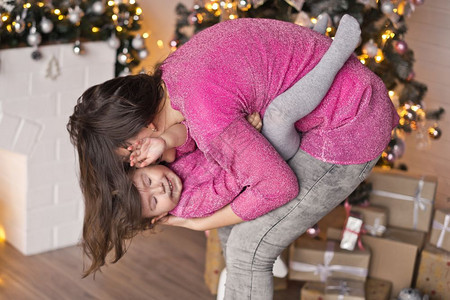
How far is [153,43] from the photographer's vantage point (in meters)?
3.53

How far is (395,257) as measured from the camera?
2.46m

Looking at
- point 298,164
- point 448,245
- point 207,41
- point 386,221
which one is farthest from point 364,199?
point 207,41

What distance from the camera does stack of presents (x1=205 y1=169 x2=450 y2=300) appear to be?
7.89 ft

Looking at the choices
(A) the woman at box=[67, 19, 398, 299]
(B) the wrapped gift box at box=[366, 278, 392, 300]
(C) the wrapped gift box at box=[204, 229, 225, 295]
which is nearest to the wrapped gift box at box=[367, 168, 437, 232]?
(B) the wrapped gift box at box=[366, 278, 392, 300]

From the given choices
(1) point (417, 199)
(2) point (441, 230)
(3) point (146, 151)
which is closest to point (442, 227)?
(2) point (441, 230)

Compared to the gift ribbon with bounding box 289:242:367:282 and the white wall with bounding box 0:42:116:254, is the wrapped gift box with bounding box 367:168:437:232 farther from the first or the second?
the white wall with bounding box 0:42:116:254

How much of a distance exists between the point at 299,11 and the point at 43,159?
1235 mm

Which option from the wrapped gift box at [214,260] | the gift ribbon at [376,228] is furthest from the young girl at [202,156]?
the gift ribbon at [376,228]

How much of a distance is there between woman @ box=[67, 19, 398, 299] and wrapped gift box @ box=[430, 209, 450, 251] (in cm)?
86

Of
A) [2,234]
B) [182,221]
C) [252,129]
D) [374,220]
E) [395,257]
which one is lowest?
[2,234]

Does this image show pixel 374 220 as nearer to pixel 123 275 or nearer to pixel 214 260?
pixel 214 260

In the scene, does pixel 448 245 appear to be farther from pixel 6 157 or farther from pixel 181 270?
pixel 6 157

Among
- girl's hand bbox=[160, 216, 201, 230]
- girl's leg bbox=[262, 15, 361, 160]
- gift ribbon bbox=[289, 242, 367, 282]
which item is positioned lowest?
gift ribbon bbox=[289, 242, 367, 282]

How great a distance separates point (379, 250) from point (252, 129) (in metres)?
1.15
